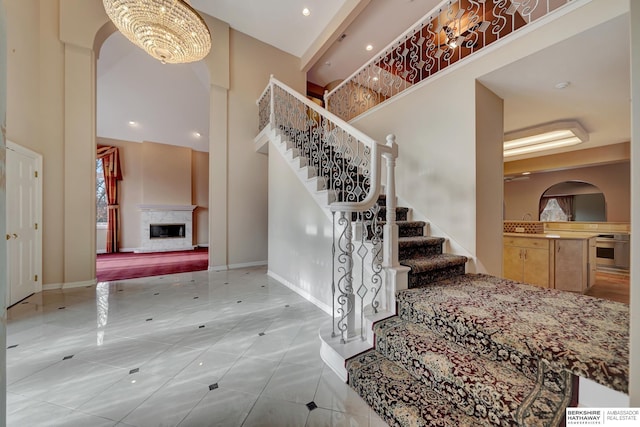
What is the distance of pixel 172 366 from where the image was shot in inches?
68.9

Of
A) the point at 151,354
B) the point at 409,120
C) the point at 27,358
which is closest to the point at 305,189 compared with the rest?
the point at 409,120

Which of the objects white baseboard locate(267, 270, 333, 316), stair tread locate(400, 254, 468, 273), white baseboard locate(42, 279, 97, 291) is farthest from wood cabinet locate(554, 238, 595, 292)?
white baseboard locate(42, 279, 97, 291)

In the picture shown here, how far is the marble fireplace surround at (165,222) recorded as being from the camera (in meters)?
7.50

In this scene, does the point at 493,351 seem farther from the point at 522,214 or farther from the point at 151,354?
the point at 522,214

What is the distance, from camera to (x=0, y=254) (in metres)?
0.59

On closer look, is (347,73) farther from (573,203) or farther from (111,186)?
(111,186)

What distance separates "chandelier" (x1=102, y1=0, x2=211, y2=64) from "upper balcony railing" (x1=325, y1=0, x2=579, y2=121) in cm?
267

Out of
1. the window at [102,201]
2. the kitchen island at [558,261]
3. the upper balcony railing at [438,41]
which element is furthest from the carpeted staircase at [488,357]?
the window at [102,201]

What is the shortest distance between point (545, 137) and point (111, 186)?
11.1 m

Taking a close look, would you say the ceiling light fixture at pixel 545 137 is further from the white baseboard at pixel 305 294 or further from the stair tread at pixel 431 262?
the white baseboard at pixel 305 294

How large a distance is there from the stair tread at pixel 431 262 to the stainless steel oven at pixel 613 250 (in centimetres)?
609

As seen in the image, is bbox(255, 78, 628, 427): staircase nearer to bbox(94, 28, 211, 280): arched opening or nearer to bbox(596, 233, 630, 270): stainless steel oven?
bbox(94, 28, 211, 280): arched opening

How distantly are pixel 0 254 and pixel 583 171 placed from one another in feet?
31.6

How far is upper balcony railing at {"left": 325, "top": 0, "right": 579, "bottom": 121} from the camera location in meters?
2.69
